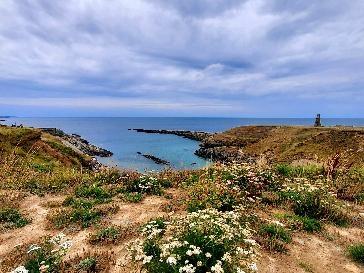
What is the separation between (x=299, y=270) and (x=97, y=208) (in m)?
6.62

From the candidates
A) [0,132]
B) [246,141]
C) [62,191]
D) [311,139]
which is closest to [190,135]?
[246,141]

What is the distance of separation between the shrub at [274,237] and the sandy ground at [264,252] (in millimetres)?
205

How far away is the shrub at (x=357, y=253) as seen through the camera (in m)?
8.36

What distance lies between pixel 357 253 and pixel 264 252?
224cm

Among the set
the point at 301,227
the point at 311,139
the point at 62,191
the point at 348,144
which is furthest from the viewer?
the point at 311,139

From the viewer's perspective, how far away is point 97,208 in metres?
11.5

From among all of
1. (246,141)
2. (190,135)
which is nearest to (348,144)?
(246,141)

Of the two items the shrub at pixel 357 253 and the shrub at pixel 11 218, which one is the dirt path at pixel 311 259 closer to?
the shrub at pixel 357 253

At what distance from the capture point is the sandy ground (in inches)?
313

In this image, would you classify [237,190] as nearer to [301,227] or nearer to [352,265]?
[301,227]

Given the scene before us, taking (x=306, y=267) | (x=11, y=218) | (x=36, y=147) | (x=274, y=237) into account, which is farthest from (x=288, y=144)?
(x=11, y=218)

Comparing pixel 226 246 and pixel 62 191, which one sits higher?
pixel 226 246

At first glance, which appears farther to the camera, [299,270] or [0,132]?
[0,132]

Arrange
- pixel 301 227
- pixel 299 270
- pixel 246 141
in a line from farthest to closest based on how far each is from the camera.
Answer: pixel 246 141 → pixel 301 227 → pixel 299 270
